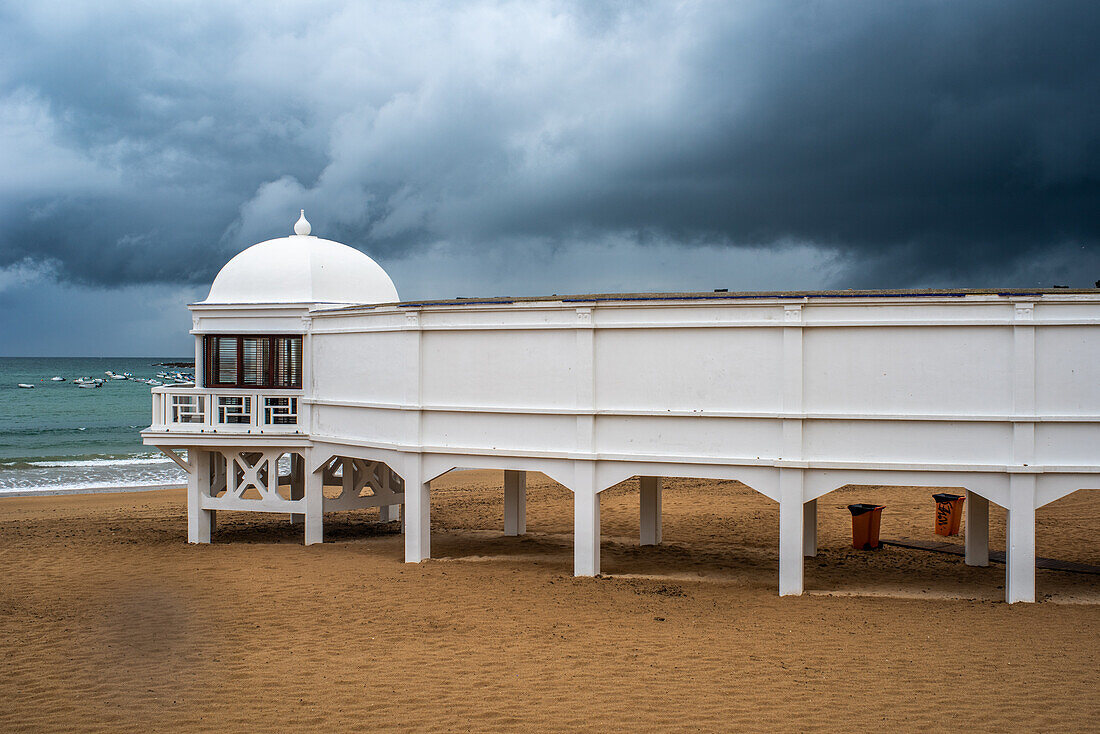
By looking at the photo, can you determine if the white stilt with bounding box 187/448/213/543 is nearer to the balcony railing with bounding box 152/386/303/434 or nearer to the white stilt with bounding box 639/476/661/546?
the balcony railing with bounding box 152/386/303/434

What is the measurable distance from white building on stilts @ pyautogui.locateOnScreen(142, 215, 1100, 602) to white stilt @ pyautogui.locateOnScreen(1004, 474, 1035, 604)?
0.02m

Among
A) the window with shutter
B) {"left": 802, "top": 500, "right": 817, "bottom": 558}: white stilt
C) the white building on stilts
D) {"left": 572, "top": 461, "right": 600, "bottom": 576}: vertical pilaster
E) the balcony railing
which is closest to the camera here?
the white building on stilts

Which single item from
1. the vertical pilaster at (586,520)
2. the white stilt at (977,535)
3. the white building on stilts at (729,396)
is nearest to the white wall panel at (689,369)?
the white building on stilts at (729,396)

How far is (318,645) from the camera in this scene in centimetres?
1228

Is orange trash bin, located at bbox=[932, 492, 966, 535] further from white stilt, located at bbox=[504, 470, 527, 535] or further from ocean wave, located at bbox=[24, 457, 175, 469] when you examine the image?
ocean wave, located at bbox=[24, 457, 175, 469]

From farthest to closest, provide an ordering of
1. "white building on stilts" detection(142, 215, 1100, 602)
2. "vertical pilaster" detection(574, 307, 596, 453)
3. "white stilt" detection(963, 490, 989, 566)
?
"white stilt" detection(963, 490, 989, 566), "vertical pilaster" detection(574, 307, 596, 453), "white building on stilts" detection(142, 215, 1100, 602)

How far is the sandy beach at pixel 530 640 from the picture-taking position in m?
9.80

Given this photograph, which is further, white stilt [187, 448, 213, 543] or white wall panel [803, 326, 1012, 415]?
white stilt [187, 448, 213, 543]

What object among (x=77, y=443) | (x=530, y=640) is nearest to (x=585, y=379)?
(x=530, y=640)

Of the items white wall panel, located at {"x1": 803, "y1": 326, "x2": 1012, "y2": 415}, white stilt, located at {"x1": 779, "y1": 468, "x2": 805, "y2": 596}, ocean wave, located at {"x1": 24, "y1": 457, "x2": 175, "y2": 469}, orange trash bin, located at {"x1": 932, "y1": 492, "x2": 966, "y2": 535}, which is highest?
white wall panel, located at {"x1": 803, "y1": 326, "x2": 1012, "y2": 415}

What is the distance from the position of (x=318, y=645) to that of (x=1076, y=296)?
460 inches

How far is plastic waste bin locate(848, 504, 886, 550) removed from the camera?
63.5 ft

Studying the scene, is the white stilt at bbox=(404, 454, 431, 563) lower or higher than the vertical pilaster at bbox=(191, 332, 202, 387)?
lower

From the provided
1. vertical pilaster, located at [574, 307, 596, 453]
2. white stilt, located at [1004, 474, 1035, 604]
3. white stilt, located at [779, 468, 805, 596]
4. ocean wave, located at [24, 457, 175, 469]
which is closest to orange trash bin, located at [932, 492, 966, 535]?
white stilt, located at [1004, 474, 1035, 604]
